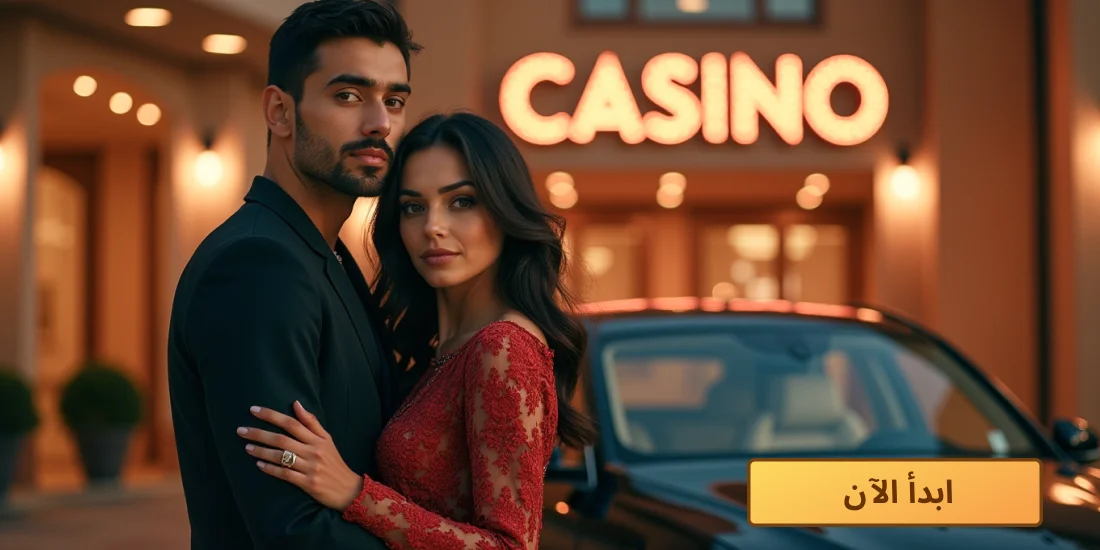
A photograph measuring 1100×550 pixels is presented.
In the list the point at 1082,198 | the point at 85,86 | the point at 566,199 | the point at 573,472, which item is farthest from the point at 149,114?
the point at 573,472

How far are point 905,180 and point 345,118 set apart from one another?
38.0 ft

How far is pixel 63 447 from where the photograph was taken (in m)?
14.9

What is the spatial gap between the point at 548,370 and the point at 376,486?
0.38 metres

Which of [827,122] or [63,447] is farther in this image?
[63,447]

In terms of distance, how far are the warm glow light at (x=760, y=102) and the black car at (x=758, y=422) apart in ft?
26.7

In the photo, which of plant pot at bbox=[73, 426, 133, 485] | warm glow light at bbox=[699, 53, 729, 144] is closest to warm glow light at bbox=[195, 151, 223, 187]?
plant pot at bbox=[73, 426, 133, 485]

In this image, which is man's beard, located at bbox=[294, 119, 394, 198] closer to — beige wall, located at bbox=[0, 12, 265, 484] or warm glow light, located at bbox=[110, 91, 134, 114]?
beige wall, located at bbox=[0, 12, 265, 484]

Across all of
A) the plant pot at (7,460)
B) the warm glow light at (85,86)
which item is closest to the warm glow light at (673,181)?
the warm glow light at (85,86)

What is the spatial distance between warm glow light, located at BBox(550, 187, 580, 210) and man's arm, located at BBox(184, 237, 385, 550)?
41.2ft

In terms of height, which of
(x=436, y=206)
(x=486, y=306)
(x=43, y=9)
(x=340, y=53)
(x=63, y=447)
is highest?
(x=43, y=9)

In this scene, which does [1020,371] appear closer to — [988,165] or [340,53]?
[988,165]

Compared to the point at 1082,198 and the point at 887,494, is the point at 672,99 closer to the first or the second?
the point at 1082,198

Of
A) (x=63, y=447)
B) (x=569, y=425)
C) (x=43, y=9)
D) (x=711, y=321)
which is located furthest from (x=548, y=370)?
(x=63, y=447)

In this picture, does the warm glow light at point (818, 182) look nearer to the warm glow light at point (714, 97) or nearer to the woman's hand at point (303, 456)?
the warm glow light at point (714, 97)
